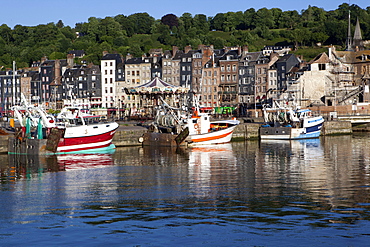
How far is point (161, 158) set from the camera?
1837 inches

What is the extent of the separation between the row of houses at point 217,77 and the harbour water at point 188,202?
53.0 metres

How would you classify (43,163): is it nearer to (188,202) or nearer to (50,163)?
(50,163)

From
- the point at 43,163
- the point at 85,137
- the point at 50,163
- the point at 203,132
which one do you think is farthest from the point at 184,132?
the point at 43,163

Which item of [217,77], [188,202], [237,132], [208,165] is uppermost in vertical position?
[217,77]

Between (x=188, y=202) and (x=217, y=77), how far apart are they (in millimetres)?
95800

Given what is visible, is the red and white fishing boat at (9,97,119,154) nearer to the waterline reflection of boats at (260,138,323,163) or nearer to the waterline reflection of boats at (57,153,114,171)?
the waterline reflection of boats at (57,153,114,171)

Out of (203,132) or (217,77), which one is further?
(217,77)

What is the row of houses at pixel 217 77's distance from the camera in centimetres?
10119

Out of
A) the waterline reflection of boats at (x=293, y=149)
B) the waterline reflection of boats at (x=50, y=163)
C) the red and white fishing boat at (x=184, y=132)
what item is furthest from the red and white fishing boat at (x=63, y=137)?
the waterline reflection of boats at (x=293, y=149)

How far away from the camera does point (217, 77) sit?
394 feet

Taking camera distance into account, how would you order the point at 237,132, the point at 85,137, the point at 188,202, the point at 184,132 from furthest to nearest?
1. the point at 237,132
2. the point at 184,132
3. the point at 85,137
4. the point at 188,202

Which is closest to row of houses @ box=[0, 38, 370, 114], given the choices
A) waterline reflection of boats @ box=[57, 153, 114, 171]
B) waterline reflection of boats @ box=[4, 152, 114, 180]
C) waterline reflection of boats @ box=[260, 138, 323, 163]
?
waterline reflection of boats @ box=[260, 138, 323, 163]

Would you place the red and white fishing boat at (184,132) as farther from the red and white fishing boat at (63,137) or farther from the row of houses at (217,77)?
the row of houses at (217,77)

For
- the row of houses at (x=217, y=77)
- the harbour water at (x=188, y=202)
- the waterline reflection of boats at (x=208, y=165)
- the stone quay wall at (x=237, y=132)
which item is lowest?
the harbour water at (x=188, y=202)
